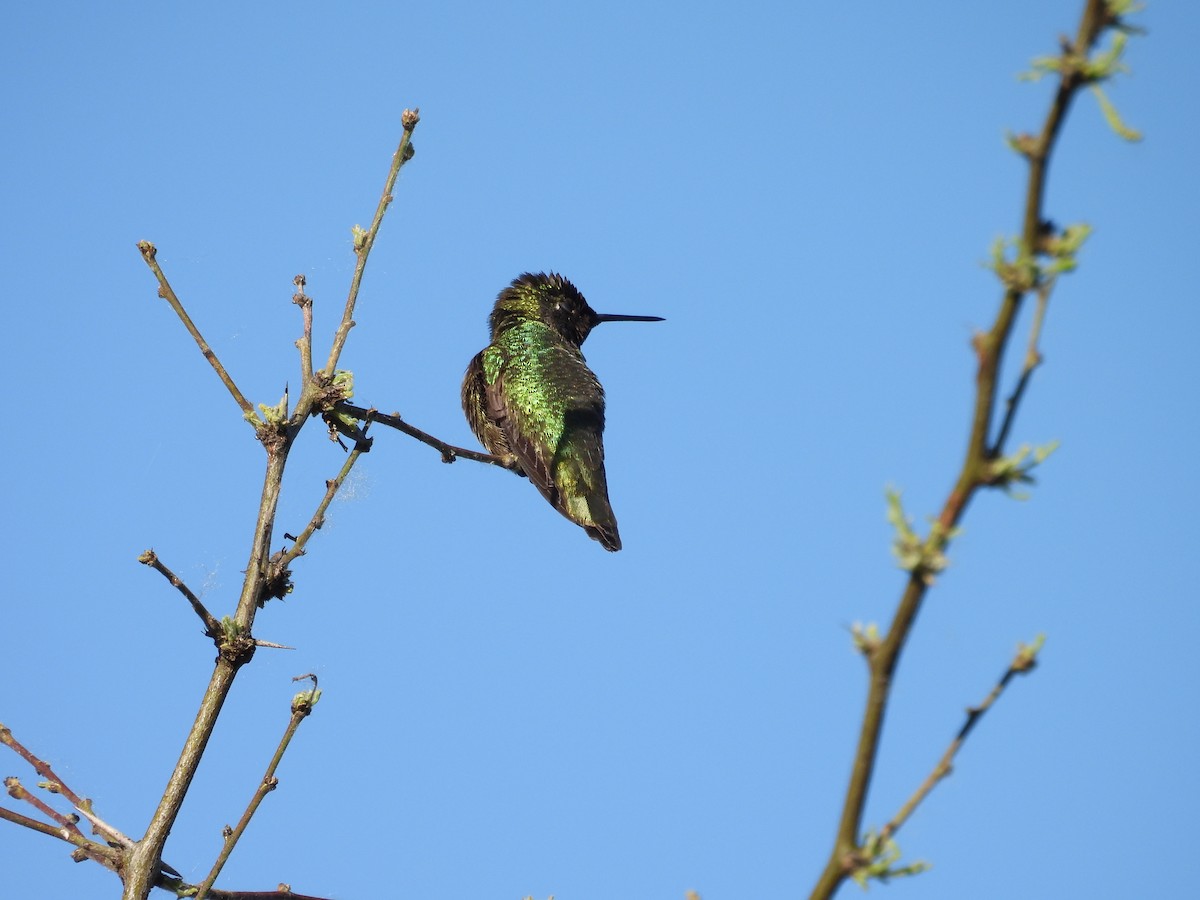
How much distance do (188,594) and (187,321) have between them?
766 mm

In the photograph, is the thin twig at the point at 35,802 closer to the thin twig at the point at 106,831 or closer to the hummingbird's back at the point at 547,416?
the thin twig at the point at 106,831

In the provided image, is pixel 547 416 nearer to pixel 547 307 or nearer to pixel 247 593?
pixel 547 307

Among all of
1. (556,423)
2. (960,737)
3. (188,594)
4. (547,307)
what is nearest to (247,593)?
(188,594)

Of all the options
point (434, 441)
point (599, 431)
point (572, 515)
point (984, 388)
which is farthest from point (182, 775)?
point (599, 431)

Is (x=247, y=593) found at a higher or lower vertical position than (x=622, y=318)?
lower

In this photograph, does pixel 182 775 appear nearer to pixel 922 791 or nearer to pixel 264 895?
pixel 264 895

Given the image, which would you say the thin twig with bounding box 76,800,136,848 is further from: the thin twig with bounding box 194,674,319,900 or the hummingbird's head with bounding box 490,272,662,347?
the hummingbird's head with bounding box 490,272,662,347

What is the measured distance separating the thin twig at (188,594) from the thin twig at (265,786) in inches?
8.8

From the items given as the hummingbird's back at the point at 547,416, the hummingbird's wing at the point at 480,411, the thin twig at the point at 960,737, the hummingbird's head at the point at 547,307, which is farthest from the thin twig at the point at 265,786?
the hummingbird's head at the point at 547,307

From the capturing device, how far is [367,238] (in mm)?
2984

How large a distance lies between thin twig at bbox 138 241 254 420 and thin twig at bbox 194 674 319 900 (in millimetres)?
628

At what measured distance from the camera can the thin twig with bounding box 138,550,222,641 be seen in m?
2.39

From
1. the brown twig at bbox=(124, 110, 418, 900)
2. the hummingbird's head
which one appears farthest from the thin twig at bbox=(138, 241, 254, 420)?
the hummingbird's head

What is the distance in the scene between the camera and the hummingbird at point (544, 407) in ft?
24.0
